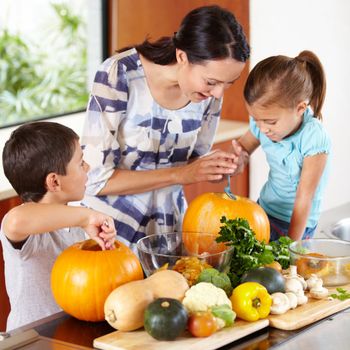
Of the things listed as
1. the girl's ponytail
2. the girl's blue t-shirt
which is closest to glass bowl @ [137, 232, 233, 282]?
the girl's blue t-shirt

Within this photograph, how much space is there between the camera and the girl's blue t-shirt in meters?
2.52

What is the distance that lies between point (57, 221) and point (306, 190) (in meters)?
0.78

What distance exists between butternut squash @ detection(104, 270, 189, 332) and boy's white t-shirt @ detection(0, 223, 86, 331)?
1.22ft

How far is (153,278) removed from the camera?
6.28 ft

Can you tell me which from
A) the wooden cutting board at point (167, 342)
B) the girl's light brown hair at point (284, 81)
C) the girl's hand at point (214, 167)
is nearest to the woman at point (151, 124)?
the girl's hand at point (214, 167)

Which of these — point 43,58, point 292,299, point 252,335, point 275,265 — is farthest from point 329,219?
point 43,58

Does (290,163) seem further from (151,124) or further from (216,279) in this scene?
(216,279)

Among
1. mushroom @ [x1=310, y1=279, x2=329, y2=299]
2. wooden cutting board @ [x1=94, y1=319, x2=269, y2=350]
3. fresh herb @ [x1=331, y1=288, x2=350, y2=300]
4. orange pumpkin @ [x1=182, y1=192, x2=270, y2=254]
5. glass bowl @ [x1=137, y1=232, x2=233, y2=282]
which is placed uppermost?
orange pumpkin @ [x1=182, y1=192, x2=270, y2=254]

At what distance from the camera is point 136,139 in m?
2.55

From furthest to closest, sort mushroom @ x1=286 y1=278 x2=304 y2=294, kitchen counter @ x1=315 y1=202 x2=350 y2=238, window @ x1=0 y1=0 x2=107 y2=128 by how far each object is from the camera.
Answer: window @ x1=0 y1=0 x2=107 y2=128 < kitchen counter @ x1=315 y1=202 x2=350 y2=238 < mushroom @ x1=286 y1=278 x2=304 y2=294

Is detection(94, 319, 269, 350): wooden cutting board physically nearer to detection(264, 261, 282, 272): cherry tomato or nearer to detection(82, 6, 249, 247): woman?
detection(264, 261, 282, 272): cherry tomato

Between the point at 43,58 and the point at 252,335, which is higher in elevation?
the point at 43,58

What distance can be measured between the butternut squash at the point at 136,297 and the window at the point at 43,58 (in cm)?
241

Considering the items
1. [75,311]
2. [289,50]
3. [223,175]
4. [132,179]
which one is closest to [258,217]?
[223,175]
